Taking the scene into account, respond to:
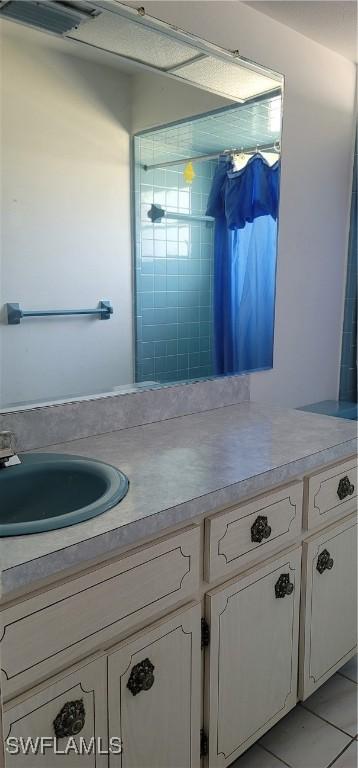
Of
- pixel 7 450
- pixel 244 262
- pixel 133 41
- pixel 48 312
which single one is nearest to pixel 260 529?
pixel 7 450

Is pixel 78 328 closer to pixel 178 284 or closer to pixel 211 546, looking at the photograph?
pixel 178 284

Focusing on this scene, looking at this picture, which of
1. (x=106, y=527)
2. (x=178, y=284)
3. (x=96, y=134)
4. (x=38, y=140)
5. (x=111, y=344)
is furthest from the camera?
(x=178, y=284)

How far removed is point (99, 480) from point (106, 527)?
253 millimetres

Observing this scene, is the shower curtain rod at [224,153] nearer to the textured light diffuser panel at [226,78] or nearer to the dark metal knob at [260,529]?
the textured light diffuser panel at [226,78]

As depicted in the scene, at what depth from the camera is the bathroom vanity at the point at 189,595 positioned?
0.91m

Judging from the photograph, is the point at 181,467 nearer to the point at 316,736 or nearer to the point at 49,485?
the point at 49,485

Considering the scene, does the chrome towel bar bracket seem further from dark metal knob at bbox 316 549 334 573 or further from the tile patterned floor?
the tile patterned floor

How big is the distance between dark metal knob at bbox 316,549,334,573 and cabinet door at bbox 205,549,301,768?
10 cm

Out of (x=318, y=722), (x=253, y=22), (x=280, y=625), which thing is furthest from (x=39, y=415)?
(x=253, y=22)

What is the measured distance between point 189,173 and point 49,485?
39.8 inches

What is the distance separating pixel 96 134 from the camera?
143 cm

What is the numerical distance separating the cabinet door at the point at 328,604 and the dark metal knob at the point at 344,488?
0.09 meters

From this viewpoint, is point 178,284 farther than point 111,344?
Yes

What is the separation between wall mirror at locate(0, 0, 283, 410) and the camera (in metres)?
1.32
